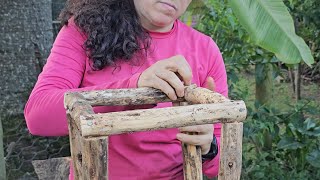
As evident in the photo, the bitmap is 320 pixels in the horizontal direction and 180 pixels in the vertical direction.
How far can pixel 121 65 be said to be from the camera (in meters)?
1.15

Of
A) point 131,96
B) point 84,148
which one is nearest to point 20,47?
point 131,96

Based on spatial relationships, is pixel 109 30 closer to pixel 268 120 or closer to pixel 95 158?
pixel 95 158

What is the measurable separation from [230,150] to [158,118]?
0.14 metres

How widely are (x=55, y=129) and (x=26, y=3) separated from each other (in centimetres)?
121

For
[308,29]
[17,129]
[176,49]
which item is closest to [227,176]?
[176,49]

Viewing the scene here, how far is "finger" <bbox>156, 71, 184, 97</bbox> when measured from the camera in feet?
2.99

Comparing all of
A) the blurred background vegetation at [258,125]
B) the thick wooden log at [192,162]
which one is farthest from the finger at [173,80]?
the blurred background vegetation at [258,125]

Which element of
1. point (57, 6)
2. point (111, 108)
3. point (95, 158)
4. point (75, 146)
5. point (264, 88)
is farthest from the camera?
point (264, 88)

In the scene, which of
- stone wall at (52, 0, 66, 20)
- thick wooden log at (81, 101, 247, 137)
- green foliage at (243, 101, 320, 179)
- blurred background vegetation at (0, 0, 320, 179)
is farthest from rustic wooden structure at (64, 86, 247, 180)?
stone wall at (52, 0, 66, 20)

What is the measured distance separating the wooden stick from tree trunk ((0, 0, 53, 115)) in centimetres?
127

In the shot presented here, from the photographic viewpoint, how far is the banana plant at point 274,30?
1144 mm

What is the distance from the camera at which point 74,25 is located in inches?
45.7

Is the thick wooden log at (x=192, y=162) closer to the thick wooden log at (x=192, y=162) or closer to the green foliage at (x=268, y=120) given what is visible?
the thick wooden log at (x=192, y=162)

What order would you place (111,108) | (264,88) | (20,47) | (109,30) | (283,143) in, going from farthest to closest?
(264,88), (283,143), (20,47), (109,30), (111,108)
